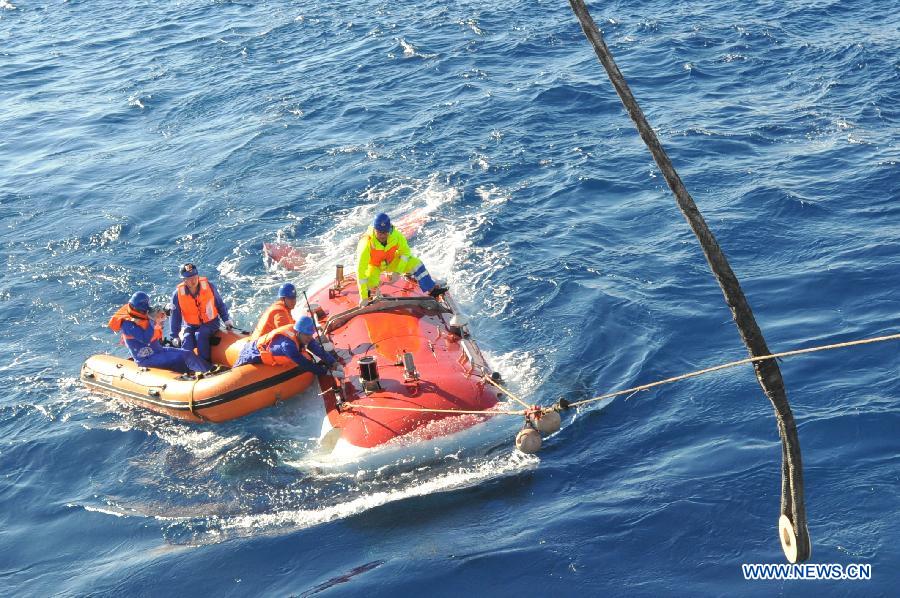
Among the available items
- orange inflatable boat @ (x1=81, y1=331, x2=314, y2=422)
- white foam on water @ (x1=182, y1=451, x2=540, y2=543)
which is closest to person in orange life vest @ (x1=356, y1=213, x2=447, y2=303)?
orange inflatable boat @ (x1=81, y1=331, x2=314, y2=422)

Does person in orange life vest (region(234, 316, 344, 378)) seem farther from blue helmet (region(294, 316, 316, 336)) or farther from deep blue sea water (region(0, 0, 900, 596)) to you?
deep blue sea water (region(0, 0, 900, 596))

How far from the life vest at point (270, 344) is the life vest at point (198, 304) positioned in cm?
122

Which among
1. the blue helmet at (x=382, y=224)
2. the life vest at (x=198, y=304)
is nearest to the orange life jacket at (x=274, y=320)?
the life vest at (x=198, y=304)

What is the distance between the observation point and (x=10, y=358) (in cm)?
1225

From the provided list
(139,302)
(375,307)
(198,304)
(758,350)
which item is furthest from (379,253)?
(758,350)

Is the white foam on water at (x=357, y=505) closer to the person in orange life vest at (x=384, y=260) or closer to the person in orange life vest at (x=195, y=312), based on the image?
the person in orange life vest at (x=384, y=260)

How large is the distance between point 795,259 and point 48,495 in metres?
9.09

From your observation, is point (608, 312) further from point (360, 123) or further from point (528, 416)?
point (360, 123)

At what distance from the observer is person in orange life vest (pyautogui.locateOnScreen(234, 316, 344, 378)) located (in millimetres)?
10125

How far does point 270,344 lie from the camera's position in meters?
10.2

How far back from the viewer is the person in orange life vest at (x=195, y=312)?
11.2 meters

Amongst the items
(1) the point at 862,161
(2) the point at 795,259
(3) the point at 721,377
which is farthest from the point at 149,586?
(1) the point at 862,161

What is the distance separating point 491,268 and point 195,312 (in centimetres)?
404

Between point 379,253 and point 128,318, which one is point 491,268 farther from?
point 128,318
